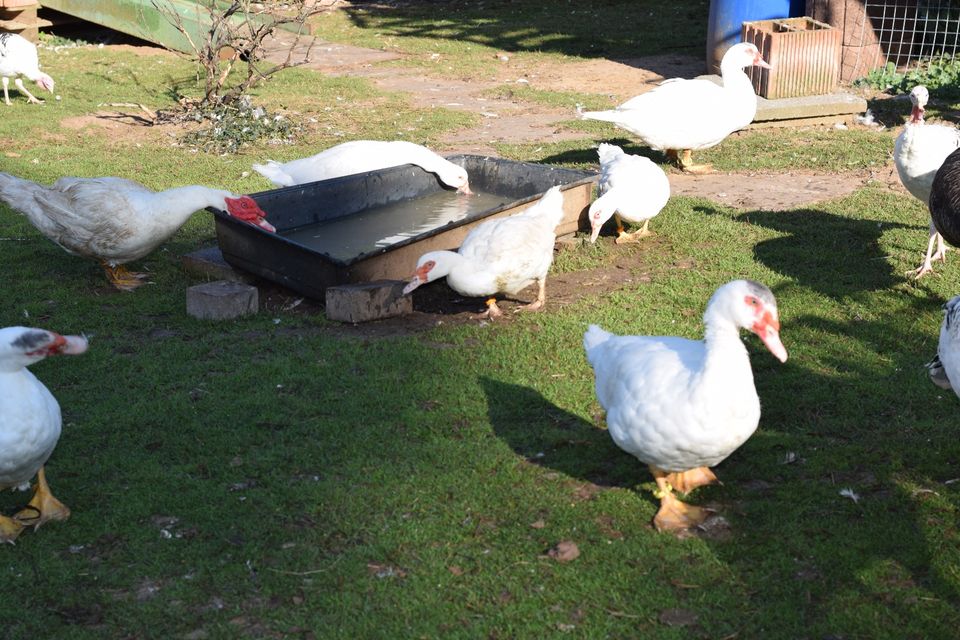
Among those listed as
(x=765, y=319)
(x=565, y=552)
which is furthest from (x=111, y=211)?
(x=765, y=319)

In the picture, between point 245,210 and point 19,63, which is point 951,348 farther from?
point 19,63

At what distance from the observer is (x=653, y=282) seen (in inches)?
274

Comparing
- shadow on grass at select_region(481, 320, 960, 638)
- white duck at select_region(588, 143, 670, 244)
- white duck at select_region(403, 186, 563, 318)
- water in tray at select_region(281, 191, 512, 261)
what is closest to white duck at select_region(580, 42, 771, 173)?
white duck at select_region(588, 143, 670, 244)

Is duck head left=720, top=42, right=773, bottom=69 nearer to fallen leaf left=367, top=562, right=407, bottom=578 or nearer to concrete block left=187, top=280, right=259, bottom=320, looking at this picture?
concrete block left=187, top=280, right=259, bottom=320

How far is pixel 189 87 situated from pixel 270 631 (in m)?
11.0

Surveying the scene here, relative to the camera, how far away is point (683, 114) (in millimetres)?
8805

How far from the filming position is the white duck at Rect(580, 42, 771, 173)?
28.9 ft

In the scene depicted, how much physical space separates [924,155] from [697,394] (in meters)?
3.90

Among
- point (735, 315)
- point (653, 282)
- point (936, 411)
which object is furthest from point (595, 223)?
point (735, 315)

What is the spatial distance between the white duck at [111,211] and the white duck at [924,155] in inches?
171

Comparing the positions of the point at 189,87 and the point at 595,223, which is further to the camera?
the point at 189,87

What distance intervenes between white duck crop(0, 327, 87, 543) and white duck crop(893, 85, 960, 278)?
5383mm

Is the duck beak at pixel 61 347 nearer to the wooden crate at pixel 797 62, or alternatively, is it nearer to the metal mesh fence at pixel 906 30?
the wooden crate at pixel 797 62

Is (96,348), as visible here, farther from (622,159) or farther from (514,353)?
(622,159)
